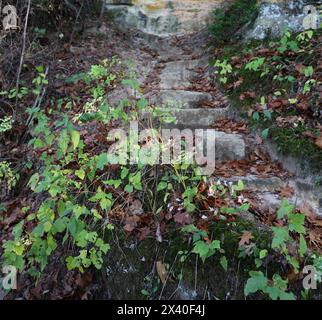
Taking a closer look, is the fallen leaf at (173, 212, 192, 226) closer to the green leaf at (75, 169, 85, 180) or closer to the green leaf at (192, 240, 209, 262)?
the green leaf at (192, 240, 209, 262)

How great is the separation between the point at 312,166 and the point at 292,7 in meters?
3.30

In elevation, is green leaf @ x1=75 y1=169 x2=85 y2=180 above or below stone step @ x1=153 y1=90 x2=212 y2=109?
below

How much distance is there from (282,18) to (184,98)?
82.3 inches

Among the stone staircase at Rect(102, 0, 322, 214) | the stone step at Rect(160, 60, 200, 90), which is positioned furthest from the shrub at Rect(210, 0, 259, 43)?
the stone step at Rect(160, 60, 200, 90)

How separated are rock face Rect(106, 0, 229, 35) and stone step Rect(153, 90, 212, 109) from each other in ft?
12.4

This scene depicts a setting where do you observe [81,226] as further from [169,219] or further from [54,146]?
[54,146]

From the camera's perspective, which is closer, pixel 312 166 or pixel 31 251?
pixel 31 251

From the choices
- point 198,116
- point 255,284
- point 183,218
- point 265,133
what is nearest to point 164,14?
point 198,116

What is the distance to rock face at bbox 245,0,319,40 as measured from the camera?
17.3ft

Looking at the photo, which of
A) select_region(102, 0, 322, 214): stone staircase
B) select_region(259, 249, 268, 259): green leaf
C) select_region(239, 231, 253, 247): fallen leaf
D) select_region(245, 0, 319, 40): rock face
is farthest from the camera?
select_region(245, 0, 319, 40): rock face

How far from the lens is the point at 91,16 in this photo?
799cm

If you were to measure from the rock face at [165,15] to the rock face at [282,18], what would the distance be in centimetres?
277

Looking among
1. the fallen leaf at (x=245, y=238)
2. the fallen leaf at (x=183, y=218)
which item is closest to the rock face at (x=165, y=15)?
the fallen leaf at (x=183, y=218)

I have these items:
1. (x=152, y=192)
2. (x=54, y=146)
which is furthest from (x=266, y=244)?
(x=54, y=146)
